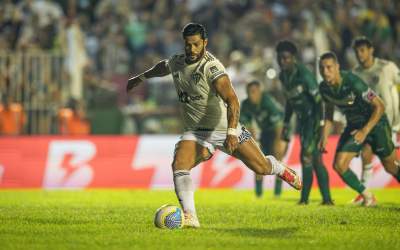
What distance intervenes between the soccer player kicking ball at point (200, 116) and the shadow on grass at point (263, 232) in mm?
511

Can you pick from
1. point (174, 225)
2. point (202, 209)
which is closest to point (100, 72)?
point (202, 209)

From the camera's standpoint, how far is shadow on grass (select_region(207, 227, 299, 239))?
10.9 meters

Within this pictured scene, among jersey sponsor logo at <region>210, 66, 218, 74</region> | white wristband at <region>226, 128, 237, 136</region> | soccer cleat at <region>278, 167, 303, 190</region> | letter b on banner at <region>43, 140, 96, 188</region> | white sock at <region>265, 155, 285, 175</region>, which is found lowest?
letter b on banner at <region>43, 140, 96, 188</region>

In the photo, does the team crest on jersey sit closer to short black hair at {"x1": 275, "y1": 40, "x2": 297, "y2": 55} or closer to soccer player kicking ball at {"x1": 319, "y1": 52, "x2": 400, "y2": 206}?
soccer player kicking ball at {"x1": 319, "y1": 52, "x2": 400, "y2": 206}

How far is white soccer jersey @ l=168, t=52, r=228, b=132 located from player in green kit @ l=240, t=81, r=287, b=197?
7772 mm

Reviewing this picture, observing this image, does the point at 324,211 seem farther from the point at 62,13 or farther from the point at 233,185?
the point at 62,13

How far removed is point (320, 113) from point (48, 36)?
8.91 metres

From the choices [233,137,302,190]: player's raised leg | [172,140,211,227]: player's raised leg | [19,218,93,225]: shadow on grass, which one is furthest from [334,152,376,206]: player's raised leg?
[19,218,93,225]: shadow on grass

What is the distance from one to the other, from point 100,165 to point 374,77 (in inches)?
276

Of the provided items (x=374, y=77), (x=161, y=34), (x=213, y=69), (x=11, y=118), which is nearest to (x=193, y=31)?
(x=213, y=69)

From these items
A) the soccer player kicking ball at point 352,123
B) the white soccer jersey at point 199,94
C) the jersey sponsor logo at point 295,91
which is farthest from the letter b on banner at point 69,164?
the white soccer jersey at point 199,94

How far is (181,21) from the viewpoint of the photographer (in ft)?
82.2

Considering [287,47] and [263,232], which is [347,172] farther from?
[263,232]

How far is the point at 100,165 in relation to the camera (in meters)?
21.4
